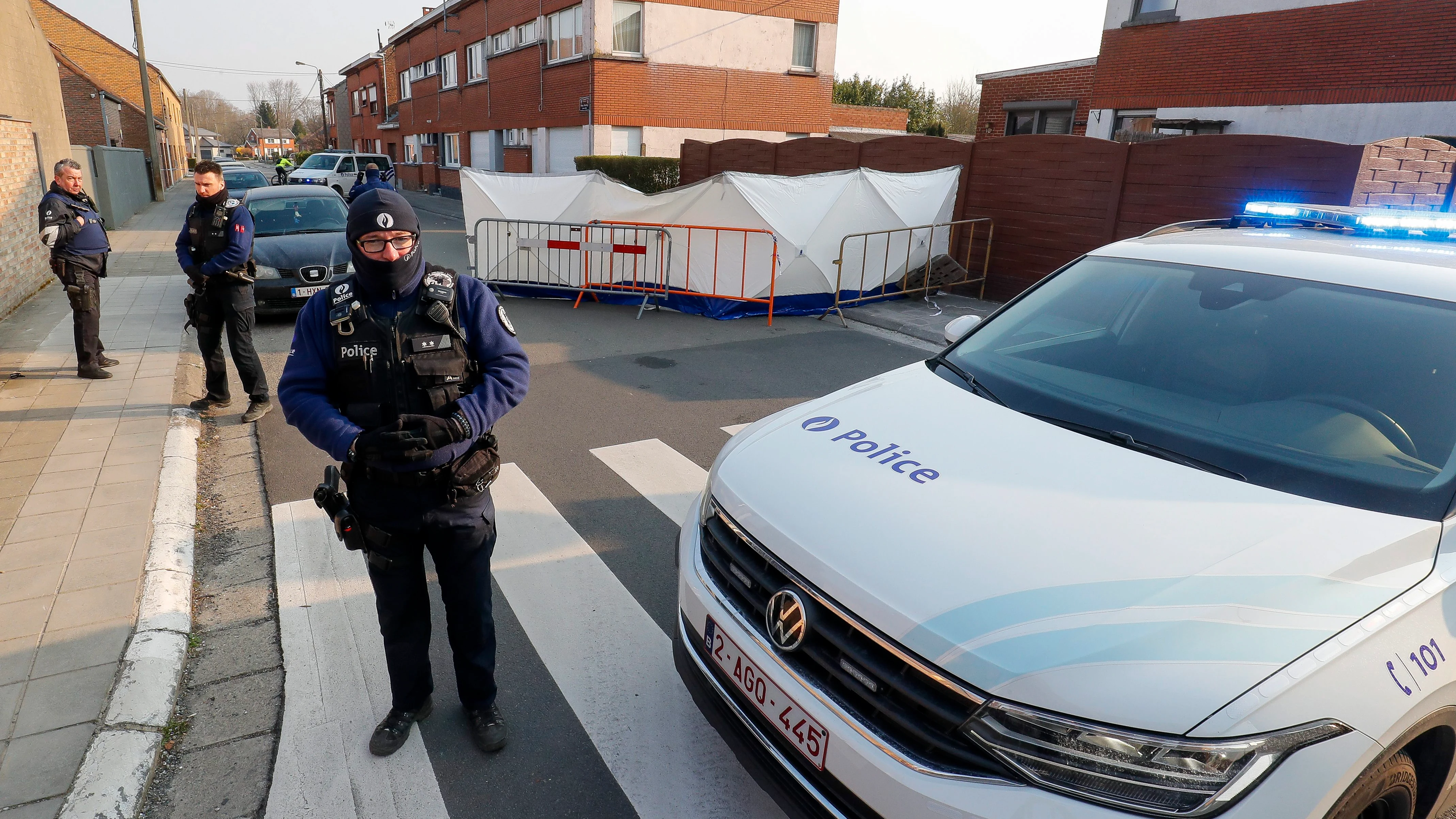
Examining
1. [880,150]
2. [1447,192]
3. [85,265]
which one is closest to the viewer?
[85,265]

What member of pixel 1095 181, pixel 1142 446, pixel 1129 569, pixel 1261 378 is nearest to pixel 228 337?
pixel 1142 446

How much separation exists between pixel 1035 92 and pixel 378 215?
26223 millimetres

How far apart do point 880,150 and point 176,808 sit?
13949 millimetres

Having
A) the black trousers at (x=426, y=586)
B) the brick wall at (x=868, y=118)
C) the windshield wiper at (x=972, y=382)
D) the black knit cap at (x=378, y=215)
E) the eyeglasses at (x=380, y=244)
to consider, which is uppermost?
the brick wall at (x=868, y=118)

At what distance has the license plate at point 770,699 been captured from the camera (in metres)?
2.10

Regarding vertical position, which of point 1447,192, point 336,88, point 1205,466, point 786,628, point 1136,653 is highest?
point 336,88

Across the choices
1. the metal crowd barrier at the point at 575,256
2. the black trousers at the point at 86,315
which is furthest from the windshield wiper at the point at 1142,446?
the metal crowd barrier at the point at 575,256

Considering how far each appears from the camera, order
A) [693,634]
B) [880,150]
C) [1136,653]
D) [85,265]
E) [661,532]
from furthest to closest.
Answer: [880,150], [85,265], [661,532], [693,634], [1136,653]

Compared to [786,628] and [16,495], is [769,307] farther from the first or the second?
[786,628]

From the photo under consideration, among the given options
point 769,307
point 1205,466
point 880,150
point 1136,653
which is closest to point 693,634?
point 1136,653

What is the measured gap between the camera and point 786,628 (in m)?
2.20

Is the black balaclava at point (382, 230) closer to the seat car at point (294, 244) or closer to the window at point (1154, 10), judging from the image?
the seat car at point (294, 244)

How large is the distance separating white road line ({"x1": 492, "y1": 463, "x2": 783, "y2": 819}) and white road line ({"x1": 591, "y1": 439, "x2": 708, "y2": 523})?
657 mm

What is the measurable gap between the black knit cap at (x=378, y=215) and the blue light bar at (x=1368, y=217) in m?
3.78
